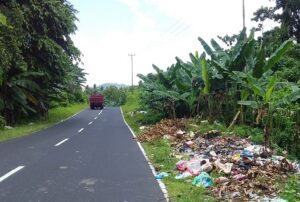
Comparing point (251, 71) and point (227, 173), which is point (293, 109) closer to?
point (251, 71)

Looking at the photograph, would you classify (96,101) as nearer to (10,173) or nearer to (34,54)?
(34,54)

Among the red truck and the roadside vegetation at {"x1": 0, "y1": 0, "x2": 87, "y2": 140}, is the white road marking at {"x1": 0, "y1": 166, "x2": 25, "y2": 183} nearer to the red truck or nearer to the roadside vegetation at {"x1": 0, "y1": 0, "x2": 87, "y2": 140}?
the roadside vegetation at {"x1": 0, "y1": 0, "x2": 87, "y2": 140}

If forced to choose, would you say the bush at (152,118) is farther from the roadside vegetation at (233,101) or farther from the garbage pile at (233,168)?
the garbage pile at (233,168)

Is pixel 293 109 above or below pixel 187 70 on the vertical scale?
below

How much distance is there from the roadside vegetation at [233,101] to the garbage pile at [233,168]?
0.59 feet

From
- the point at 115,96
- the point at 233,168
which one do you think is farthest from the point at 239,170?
the point at 115,96

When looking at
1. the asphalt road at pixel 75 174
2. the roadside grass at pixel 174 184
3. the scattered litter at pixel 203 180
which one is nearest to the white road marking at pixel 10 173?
the asphalt road at pixel 75 174

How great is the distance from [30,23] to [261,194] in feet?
81.1

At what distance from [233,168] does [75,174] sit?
386cm

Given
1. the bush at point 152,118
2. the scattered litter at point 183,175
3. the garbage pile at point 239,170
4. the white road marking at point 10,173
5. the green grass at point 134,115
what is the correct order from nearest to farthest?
the garbage pile at point 239,170 < the white road marking at point 10,173 < the scattered litter at point 183,175 < the bush at point 152,118 < the green grass at point 134,115

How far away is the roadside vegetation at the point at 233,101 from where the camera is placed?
1298 centimetres

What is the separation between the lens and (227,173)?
1020 centimetres

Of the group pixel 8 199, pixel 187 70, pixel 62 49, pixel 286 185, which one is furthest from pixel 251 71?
pixel 62 49

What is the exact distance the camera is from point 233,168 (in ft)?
34.8
